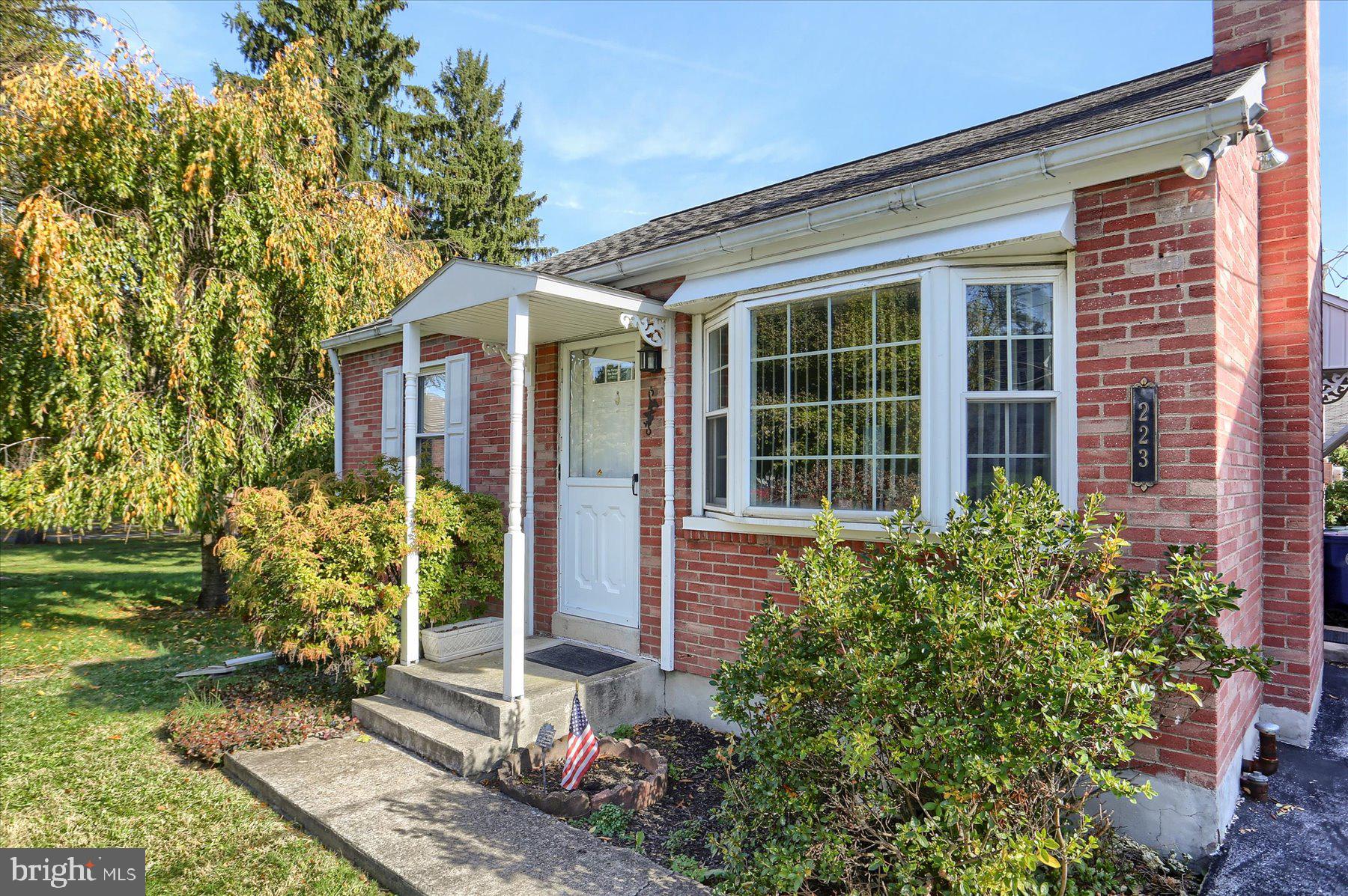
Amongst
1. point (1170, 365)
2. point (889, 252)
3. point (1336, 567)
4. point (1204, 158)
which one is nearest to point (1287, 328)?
point (1170, 365)

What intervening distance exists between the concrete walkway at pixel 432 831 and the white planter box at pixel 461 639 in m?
0.97

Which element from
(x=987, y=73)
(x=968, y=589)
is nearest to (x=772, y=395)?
(x=968, y=589)

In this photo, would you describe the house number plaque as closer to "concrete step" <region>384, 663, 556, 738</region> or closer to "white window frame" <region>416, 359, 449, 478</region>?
"concrete step" <region>384, 663, 556, 738</region>

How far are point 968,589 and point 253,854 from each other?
3.69m

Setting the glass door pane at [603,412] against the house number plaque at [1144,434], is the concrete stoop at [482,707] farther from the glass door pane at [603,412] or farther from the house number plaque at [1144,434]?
the house number plaque at [1144,434]

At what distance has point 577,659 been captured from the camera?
18.2 feet

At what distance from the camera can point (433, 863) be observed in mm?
3311

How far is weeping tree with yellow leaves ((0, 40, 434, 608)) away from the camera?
7426 millimetres

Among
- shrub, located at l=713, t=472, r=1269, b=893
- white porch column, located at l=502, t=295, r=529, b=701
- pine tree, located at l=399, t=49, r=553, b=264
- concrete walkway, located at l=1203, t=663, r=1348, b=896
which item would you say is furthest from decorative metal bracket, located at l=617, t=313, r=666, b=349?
pine tree, located at l=399, t=49, r=553, b=264

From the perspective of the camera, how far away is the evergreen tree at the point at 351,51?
17984 mm

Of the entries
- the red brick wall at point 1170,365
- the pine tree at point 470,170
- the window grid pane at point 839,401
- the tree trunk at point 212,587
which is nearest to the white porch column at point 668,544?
the window grid pane at point 839,401

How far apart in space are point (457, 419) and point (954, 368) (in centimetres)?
523

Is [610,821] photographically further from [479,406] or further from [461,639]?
[479,406]

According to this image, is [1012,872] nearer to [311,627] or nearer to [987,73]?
[311,627]
